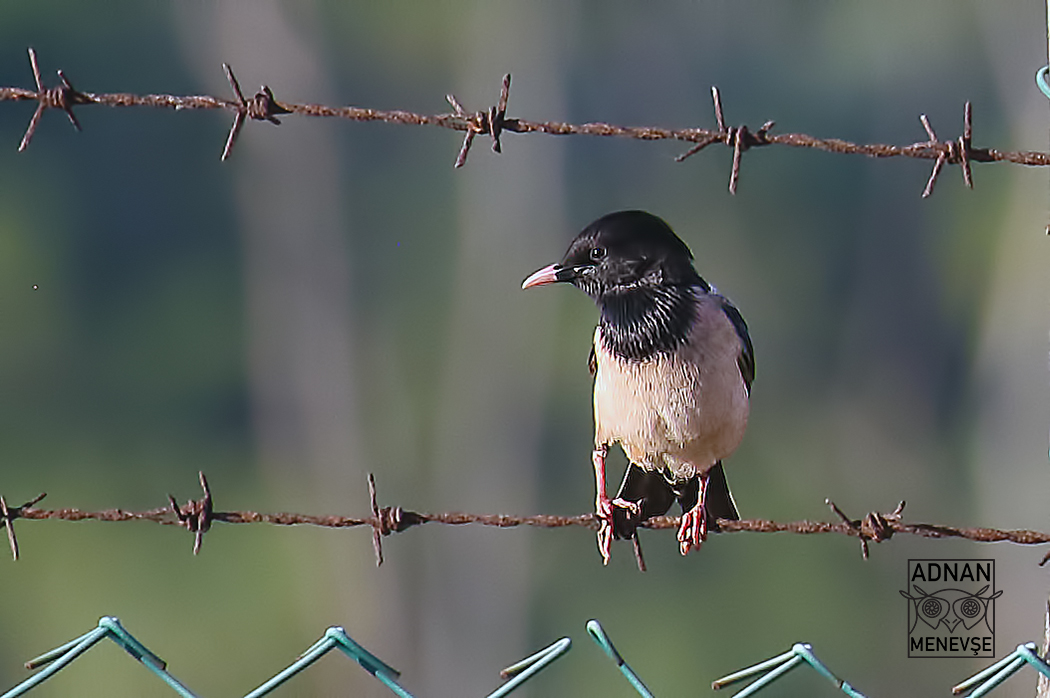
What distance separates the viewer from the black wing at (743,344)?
305 cm

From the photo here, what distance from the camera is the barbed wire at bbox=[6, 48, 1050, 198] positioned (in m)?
2.13

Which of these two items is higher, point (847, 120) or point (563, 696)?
point (847, 120)

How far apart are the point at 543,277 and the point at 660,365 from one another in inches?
11.1

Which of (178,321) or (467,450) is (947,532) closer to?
(467,450)

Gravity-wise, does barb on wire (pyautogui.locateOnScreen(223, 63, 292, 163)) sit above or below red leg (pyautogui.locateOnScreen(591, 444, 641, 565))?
above

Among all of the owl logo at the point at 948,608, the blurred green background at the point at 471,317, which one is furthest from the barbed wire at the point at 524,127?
the blurred green background at the point at 471,317

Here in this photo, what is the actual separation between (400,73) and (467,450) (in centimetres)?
395

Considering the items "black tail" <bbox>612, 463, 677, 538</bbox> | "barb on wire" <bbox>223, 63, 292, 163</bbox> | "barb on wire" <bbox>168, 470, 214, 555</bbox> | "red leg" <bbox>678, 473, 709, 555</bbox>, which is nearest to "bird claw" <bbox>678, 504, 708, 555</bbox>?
"red leg" <bbox>678, 473, 709, 555</bbox>

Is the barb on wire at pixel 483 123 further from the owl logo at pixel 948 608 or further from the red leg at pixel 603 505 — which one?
the owl logo at pixel 948 608

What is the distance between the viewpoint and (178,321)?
1570 cm

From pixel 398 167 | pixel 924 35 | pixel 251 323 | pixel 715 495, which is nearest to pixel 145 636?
pixel 251 323

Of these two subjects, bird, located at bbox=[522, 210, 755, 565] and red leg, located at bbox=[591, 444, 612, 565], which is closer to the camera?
red leg, located at bbox=[591, 444, 612, 565]

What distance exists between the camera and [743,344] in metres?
3.07

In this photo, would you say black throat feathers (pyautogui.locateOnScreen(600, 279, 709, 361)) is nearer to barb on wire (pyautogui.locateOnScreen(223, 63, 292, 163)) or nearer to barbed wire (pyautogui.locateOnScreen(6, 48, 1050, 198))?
barbed wire (pyautogui.locateOnScreen(6, 48, 1050, 198))
